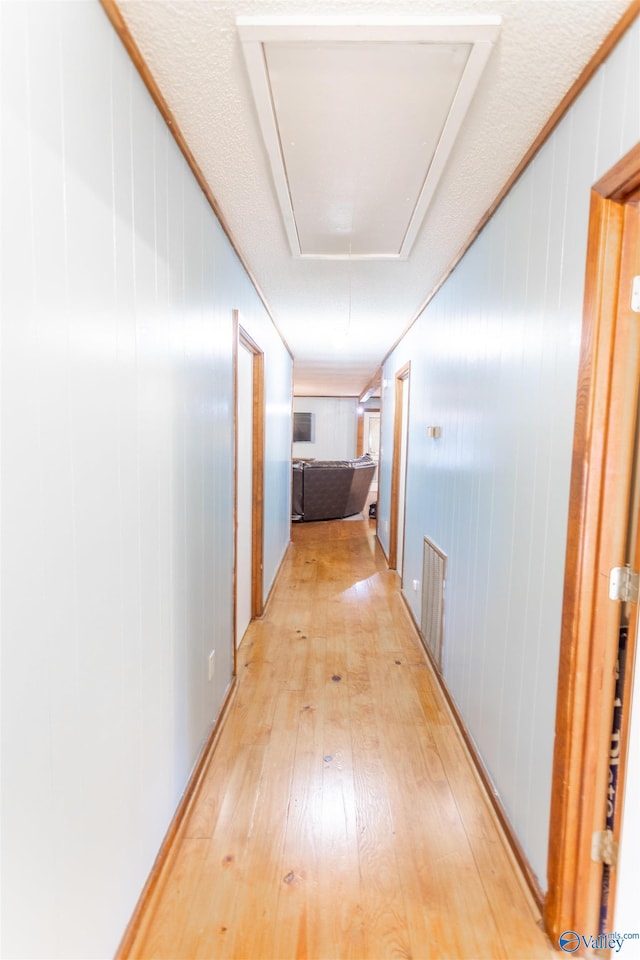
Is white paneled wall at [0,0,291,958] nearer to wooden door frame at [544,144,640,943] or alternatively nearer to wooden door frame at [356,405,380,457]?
wooden door frame at [544,144,640,943]

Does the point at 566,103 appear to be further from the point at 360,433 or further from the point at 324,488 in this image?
the point at 360,433

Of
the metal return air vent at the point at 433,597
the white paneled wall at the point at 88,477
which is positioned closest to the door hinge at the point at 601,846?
the white paneled wall at the point at 88,477

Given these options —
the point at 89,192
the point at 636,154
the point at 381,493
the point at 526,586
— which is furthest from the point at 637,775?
the point at 381,493

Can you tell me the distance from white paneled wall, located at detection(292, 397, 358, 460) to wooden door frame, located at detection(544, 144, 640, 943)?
32.4 ft

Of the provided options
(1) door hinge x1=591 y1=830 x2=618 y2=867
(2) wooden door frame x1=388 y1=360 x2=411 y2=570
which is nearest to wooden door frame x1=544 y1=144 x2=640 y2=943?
(1) door hinge x1=591 y1=830 x2=618 y2=867

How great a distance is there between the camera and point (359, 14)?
1054mm

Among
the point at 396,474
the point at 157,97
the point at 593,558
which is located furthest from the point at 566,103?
the point at 396,474

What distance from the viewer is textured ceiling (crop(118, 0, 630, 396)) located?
1.04 meters

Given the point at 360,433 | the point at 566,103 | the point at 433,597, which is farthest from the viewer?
the point at 360,433

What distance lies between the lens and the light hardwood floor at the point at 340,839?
1.24 m

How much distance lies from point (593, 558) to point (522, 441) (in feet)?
1.71

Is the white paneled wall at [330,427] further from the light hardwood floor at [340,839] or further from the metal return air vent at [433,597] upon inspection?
the light hardwood floor at [340,839]

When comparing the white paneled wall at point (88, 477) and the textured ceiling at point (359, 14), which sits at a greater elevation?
the textured ceiling at point (359, 14)

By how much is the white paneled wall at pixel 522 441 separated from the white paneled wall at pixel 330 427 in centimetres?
853
